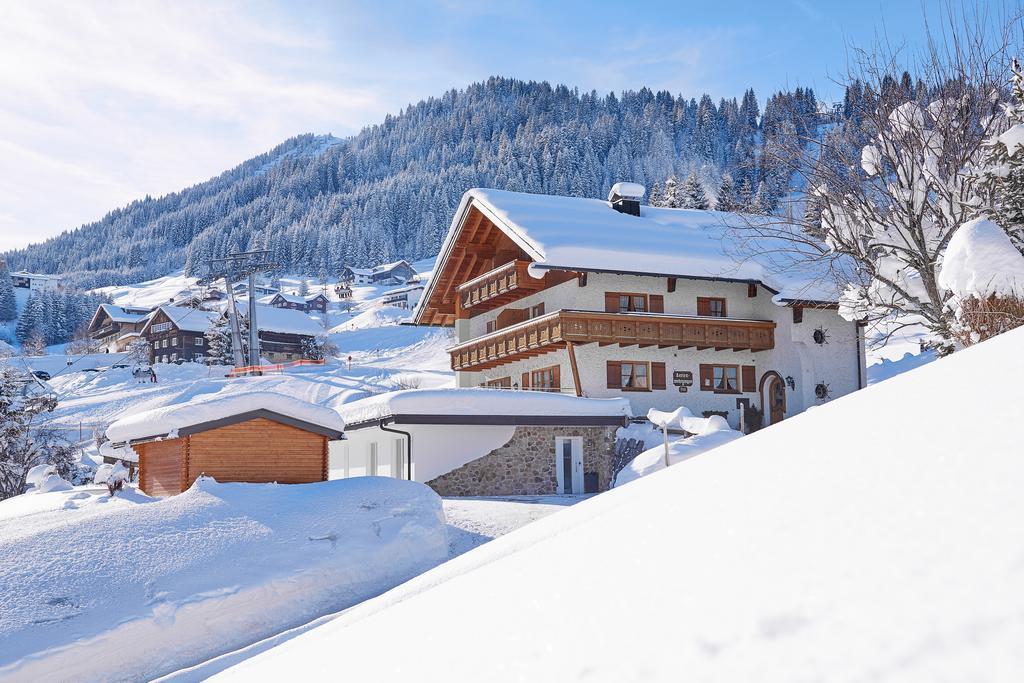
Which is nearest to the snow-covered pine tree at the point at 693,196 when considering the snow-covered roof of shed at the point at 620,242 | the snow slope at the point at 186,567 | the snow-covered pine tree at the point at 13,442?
the snow-covered roof of shed at the point at 620,242

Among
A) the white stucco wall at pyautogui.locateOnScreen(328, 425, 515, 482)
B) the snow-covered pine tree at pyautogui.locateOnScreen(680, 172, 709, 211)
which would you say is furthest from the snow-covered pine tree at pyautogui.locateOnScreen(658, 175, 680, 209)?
the white stucco wall at pyautogui.locateOnScreen(328, 425, 515, 482)

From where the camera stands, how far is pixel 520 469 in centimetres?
2488

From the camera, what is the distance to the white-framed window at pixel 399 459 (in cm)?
2459

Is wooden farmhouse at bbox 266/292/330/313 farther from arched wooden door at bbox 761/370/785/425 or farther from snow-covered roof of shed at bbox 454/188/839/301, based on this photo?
arched wooden door at bbox 761/370/785/425

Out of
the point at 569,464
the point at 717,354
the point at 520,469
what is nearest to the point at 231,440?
the point at 520,469

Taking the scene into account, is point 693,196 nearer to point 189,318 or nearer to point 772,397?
point 772,397

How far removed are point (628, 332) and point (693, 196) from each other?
1355 inches

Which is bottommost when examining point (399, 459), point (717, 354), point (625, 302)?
point (399, 459)

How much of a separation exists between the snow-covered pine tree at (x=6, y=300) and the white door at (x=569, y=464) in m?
129

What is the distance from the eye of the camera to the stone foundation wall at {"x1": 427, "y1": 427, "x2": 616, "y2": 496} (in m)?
24.2

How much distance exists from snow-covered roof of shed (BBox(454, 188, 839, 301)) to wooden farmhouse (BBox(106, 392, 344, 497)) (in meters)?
11.1

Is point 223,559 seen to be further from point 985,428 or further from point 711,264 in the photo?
point 711,264

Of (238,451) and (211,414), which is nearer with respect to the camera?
(211,414)

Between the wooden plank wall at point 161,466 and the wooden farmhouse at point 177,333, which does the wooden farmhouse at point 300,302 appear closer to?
the wooden farmhouse at point 177,333
